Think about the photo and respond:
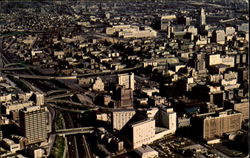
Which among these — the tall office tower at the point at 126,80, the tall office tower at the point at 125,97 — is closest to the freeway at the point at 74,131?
the tall office tower at the point at 125,97

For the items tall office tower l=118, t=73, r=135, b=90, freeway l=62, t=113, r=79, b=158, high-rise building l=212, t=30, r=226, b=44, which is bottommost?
freeway l=62, t=113, r=79, b=158

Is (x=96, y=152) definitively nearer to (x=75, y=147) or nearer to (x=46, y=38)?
Result: (x=75, y=147)

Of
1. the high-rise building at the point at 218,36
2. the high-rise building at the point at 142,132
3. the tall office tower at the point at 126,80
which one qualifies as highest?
the high-rise building at the point at 218,36

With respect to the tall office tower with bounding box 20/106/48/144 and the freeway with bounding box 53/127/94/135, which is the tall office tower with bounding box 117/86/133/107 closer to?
the freeway with bounding box 53/127/94/135

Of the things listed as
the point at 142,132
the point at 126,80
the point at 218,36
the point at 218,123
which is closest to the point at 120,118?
the point at 142,132

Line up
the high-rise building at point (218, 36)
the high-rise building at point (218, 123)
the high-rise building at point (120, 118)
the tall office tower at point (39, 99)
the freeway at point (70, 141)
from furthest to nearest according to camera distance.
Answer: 1. the high-rise building at point (218, 36)
2. the tall office tower at point (39, 99)
3. the high-rise building at point (120, 118)
4. the high-rise building at point (218, 123)
5. the freeway at point (70, 141)

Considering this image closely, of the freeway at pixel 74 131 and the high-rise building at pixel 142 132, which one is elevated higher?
the high-rise building at pixel 142 132

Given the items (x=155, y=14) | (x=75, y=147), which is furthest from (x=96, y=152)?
(x=155, y=14)

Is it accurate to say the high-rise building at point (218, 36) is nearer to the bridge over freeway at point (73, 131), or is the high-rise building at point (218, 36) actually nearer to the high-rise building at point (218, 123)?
Result: the high-rise building at point (218, 123)

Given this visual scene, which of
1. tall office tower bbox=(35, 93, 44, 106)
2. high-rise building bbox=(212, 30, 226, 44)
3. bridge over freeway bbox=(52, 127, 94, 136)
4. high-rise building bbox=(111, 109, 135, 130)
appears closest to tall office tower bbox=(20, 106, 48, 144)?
bridge over freeway bbox=(52, 127, 94, 136)

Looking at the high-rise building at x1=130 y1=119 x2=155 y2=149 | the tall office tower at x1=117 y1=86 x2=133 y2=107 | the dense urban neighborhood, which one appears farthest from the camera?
the tall office tower at x1=117 y1=86 x2=133 y2=107
